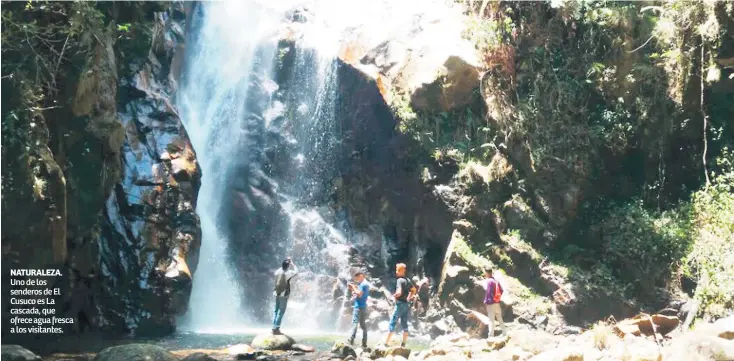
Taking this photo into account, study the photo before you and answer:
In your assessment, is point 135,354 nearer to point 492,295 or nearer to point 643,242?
point 492,295

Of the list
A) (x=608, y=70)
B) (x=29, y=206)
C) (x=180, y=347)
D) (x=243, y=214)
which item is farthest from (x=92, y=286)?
(x=608, y=70)

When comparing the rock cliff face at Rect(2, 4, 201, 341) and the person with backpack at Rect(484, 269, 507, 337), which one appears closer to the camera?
the rock cliff face at Rect(2, 4, 201, 341)

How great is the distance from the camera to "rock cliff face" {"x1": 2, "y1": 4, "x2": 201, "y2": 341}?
1055 cm

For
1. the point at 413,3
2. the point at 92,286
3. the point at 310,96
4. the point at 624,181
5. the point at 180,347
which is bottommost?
the point at 180,347

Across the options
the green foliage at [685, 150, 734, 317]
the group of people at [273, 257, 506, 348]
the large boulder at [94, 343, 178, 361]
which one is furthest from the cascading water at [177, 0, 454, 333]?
the green foliage at [685, 150, 734, 317]

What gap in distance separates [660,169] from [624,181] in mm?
963

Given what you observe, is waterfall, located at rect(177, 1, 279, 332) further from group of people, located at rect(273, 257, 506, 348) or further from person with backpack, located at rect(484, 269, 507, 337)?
person with backpack, located at rect(484, 269, 507, 337)

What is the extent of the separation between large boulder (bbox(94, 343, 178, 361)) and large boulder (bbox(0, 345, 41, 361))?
0.84 metres

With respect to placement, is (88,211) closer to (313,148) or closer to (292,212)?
(292,212)

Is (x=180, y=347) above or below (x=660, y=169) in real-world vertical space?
below

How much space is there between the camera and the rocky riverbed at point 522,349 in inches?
253

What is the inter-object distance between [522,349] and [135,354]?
5.87 metres

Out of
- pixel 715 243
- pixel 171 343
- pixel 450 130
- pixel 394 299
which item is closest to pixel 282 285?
pixel 394 299

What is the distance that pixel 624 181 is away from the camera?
51.2 ft
